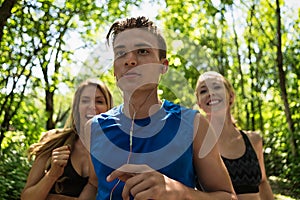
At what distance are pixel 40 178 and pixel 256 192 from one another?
4.97 feet

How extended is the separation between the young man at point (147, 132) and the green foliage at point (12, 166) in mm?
4082

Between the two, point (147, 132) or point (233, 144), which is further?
point (233, 144)

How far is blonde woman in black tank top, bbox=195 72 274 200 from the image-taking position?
10.1ft

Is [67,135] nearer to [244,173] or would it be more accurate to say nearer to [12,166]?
[244,173]

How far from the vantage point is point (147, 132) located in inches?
58.4

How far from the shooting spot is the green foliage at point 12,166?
18.0 feet

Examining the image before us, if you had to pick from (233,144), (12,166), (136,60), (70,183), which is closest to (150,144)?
(136,60)

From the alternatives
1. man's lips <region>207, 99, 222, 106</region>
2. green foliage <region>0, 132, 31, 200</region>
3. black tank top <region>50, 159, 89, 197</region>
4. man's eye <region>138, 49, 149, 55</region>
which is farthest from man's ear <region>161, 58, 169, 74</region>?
Result: green foliage <region>0, 132, 31, 200</region>

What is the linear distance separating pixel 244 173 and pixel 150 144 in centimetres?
181

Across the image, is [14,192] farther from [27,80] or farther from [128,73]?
[128,73]

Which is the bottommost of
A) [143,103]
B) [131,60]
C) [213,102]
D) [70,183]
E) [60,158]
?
[70,183]

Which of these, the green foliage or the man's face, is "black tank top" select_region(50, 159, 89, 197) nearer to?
the man's face

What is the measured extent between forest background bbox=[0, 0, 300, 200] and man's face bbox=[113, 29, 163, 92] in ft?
0.86

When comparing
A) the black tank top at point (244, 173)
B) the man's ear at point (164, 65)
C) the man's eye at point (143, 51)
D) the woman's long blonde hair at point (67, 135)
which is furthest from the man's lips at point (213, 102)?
the man's eye at point (143, 51)
